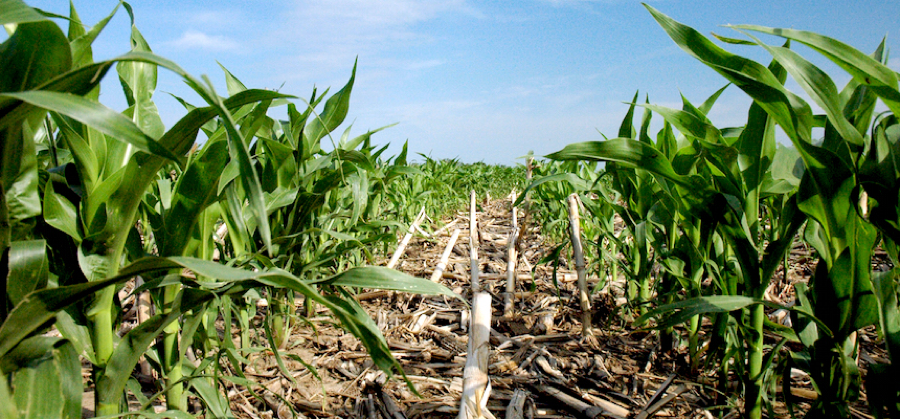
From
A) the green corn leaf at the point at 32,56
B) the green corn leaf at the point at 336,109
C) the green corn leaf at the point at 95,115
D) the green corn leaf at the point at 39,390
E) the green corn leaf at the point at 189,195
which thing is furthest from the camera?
the green corn leaf at the point at 336,109

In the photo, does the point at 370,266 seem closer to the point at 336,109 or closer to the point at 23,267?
the point at 23,267

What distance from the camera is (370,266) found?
2.61 feet

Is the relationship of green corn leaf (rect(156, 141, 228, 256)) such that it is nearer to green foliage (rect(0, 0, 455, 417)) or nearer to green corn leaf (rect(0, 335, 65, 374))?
green foliage (rect(0, 0, 455, 417))

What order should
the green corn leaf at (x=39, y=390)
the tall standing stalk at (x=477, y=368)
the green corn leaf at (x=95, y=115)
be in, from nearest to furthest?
the green corn leaf at (x=95, y=115) → the green corn leaf at (x=39, y=390) → the tall standing stalk at (x=477, y=368)

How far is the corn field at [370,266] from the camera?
780 mm

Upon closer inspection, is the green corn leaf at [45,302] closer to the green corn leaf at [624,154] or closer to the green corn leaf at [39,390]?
the green corn leaf at [39,390]

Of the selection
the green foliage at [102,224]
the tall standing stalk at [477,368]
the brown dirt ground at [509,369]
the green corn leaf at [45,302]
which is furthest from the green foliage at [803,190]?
the green corn leaf at [45,302]

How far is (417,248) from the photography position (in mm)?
4574

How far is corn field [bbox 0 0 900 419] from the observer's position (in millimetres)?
780

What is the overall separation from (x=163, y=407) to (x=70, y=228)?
1.07m

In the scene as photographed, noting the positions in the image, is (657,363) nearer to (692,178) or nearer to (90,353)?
(692,178)

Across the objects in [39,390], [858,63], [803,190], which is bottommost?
[39,390]

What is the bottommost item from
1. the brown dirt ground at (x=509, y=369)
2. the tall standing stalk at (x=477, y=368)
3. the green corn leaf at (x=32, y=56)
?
the brown dirt ground at (x=509, y=369)

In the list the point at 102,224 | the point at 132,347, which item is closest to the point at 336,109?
the point at 102,224
